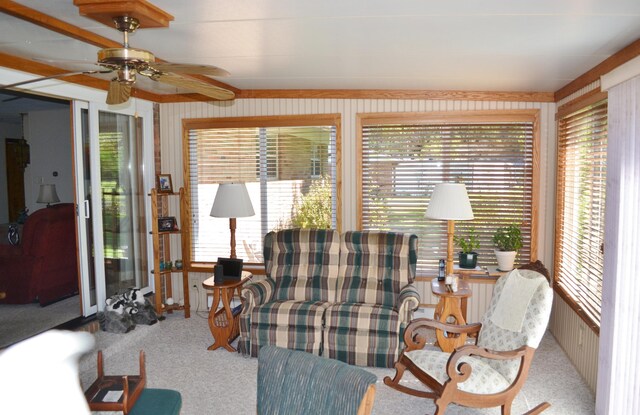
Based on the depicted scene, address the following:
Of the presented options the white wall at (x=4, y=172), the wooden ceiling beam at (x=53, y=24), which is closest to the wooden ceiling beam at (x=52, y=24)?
the wooden ceiling beam at (x=53, y=24)

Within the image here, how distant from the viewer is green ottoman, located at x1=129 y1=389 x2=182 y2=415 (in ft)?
8.42

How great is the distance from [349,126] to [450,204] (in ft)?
5.11

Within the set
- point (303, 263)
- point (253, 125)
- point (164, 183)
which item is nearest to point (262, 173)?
point (253, 125)

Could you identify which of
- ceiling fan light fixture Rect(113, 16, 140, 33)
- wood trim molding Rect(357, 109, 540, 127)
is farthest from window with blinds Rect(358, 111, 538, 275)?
ceiling fan light fixture Rect(113, 16, 140, 33)

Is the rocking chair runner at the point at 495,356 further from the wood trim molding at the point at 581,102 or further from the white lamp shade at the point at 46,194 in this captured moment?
the white lamp shade at the point at 46,194

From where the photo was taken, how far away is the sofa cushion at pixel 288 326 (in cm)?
407

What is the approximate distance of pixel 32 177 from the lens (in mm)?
7695

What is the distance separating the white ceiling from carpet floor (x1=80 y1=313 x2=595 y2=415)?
2352 mm

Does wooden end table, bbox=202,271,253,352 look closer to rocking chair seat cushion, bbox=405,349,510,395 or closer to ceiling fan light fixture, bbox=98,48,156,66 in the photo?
rocking chair seat cushion, bbox=405,349,510,395

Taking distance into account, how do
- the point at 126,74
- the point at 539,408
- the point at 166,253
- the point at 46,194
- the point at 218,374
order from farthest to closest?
the point at 46,194 < the point at 166,253 < the point at 218,374 < the point at 539,408 < the point at 126,74

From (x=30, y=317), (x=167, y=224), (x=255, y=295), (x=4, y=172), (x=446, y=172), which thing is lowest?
(x=30, y=317)

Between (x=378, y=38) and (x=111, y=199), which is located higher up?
(x=378, y=38)

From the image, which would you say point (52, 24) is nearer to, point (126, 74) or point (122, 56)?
point (126, 74)

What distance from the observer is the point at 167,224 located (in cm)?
523
